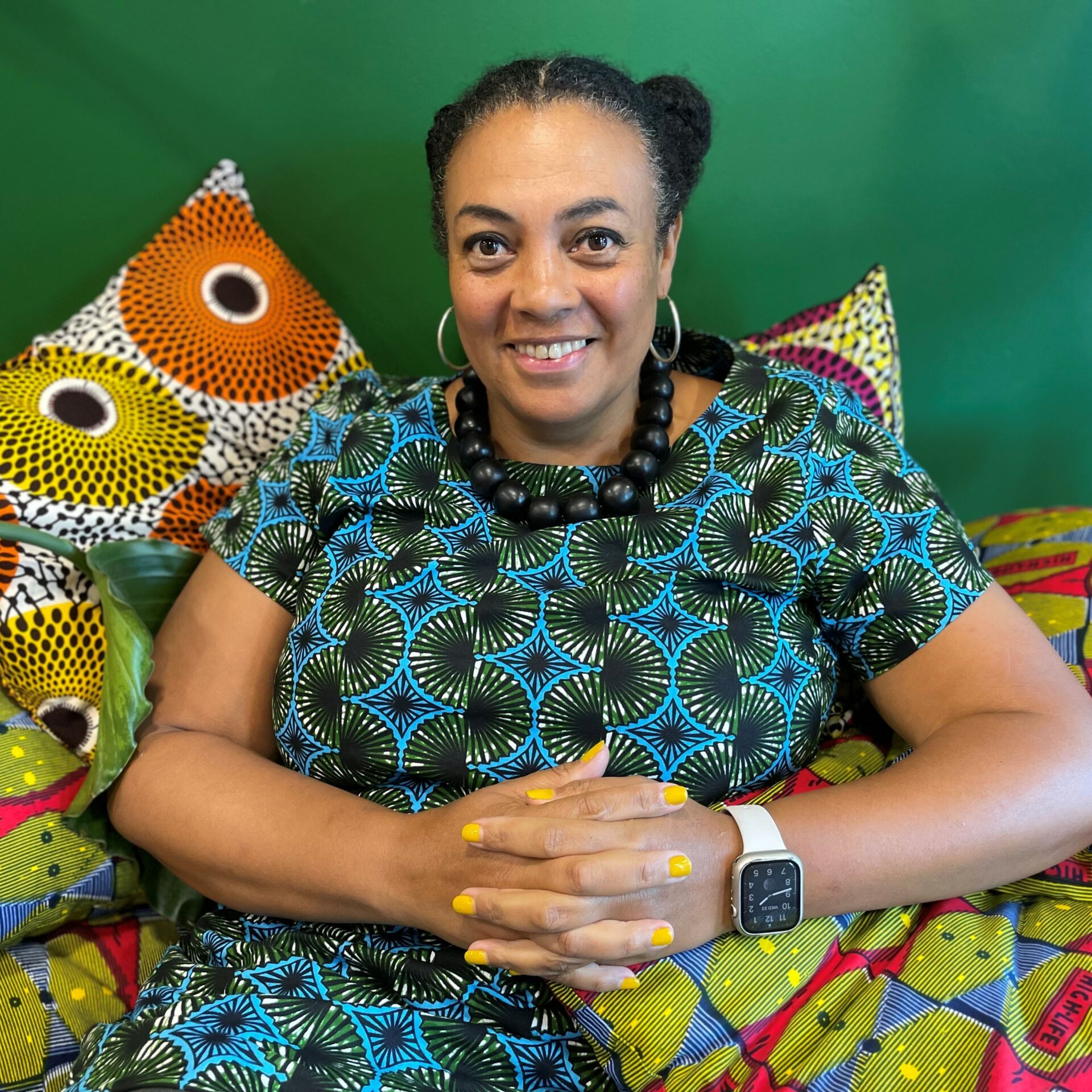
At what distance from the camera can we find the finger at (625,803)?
3.43 feet

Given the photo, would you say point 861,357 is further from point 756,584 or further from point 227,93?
point 227,93

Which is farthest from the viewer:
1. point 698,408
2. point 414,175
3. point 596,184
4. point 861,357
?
point 414,175

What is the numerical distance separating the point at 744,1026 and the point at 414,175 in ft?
4.74

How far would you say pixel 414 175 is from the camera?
1.82 metres

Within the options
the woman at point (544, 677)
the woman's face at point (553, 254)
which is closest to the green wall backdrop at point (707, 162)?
the woman at point (544, 677)

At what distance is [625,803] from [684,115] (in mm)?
913

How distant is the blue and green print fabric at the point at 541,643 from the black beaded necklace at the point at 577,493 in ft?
0.08

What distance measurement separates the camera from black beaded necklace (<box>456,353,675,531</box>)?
1.31 metres

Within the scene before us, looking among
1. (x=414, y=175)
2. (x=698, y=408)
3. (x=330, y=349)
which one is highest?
(x=414, y=175)

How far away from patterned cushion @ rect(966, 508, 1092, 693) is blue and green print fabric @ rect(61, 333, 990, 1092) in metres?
0.21

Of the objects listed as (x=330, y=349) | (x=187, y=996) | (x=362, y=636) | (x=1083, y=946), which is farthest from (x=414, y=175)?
(x=1083, y=946)

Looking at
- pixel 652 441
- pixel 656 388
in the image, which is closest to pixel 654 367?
pixel 656 388

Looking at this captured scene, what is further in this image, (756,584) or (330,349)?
(330,349)

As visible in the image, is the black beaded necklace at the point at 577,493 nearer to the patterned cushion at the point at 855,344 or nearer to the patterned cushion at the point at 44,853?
the patterned cushion at the point at 855,344
